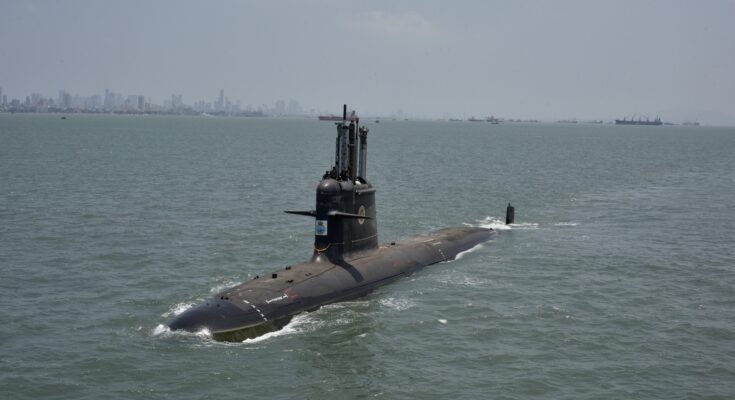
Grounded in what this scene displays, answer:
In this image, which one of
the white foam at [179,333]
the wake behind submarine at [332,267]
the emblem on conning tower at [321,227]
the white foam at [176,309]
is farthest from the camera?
the emblem on conning tower at [321,227]

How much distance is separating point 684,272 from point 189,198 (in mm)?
41170

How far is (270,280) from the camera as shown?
104ft

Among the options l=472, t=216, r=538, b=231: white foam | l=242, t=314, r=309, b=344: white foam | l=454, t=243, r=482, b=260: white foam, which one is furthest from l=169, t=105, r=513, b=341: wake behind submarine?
l=472, t=216, r=538, b=231: white foam

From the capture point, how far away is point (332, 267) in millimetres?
34312

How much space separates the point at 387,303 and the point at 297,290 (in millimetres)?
4608

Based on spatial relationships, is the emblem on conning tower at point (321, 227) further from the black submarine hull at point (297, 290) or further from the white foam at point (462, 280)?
the white foam at point (462, 280)

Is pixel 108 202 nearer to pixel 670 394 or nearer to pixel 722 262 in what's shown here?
pixel 722 262

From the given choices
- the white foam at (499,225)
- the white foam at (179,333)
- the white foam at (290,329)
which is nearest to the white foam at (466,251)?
the white foam at (499,225)

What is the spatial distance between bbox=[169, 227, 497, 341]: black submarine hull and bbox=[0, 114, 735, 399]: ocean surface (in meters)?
0.56

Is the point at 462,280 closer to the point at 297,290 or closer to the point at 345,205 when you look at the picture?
the point at 345,205

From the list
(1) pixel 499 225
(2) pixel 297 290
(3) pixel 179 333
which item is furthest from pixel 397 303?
(1) pixel 499 225

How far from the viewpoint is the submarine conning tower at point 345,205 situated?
112ft

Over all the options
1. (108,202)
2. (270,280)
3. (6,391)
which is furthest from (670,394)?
(108,202)

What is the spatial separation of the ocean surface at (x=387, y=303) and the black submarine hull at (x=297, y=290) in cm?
56
